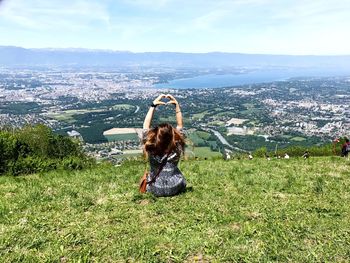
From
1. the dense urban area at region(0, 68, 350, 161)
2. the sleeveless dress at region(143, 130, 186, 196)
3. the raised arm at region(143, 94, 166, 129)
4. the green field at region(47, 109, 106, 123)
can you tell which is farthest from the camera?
the green field at region(47, 109, 106, 123)

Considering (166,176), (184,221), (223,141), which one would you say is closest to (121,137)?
(223,141)

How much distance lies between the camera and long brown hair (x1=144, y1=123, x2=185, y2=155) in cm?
848

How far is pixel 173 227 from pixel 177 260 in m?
1.31

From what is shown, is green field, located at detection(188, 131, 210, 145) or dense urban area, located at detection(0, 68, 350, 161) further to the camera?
green field, located at detection(188, 131, 210, 145)

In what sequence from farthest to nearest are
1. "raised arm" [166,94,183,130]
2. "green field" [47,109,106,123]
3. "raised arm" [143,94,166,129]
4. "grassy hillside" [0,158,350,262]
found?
1. "green field" [47,109,106,123]
2. "raised arm" [166,94,183,130]
3. "raised arm" [143,94,166,129]
4. "grassy hillside" [0,158,350,262]

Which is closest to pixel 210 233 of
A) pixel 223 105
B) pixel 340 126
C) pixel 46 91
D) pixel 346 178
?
pixel 346 178

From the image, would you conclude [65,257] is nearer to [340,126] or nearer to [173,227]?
[173,227]

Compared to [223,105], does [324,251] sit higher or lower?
higher

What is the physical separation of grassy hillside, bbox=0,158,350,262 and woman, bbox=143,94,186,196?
0.87 feet

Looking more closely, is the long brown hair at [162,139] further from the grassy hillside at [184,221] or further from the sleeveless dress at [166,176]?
the grassy hillside at [184,221]

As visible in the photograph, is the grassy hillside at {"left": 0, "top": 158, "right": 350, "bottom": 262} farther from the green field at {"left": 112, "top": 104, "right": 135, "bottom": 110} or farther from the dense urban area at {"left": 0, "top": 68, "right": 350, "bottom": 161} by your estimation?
the green field at {"left": 112, "top": 104, "right": 135, "bottom": 110}

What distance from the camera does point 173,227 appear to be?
6.89m

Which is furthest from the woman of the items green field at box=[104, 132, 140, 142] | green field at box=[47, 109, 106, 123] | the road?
green field at box=[47, 109, 106, 123]

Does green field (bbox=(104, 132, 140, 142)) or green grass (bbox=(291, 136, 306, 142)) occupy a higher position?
green grass (bbox=(291, 136, 306, 142))
